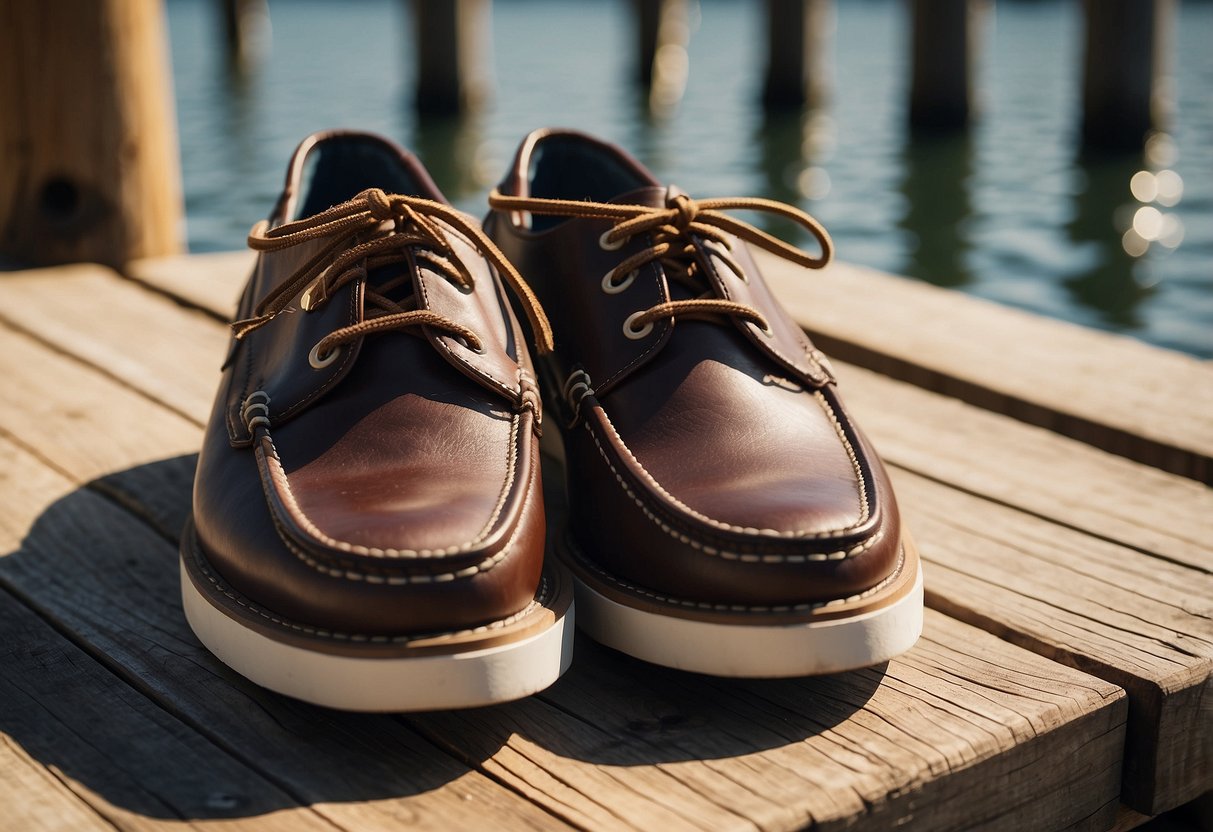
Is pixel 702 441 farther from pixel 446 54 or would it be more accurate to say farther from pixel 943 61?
pixel 446 54

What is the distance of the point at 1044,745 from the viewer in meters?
1.55

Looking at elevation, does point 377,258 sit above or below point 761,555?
above

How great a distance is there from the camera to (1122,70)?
11234mm

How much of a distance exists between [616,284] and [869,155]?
11433 millimetres

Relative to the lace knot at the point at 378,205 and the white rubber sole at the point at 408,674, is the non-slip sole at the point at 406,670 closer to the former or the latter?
the white rubber sole at the point at 408,674

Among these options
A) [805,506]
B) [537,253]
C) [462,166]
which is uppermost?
[537,253]

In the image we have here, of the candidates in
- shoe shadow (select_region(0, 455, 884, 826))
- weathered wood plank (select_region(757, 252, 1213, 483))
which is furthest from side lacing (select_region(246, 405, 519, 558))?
weathered wood plank (select_region(757, 252, 1213, 483))

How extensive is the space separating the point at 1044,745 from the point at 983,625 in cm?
30

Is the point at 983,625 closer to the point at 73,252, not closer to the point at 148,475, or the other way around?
the point at 148,475

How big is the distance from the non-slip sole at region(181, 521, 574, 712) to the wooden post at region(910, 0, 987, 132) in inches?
486

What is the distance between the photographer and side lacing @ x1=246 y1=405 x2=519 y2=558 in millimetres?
1400

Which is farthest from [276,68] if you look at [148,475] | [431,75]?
[148,475]

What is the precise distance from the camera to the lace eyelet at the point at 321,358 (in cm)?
171

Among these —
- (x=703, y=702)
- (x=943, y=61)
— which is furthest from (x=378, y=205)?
(x=943, y=61)
